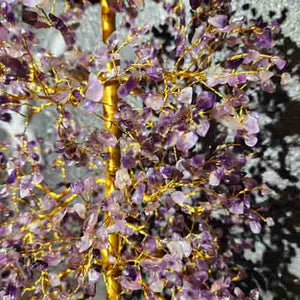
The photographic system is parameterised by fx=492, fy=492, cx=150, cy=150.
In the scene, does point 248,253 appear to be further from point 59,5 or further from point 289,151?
point 59,5

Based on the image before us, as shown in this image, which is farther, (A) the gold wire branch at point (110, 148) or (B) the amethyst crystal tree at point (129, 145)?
(A) the gold wire branch at point (110, 148)

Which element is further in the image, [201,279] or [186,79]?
[186,79]

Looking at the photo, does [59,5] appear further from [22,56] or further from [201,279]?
[201,279]

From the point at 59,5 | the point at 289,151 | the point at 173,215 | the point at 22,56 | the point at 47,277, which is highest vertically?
the point at 59,5

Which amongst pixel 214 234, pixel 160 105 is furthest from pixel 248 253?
pixel 160 105

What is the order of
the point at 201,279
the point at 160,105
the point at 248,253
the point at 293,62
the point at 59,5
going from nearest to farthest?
the point at 160,105 < the point at 201,279 < the point at 293,62 < the point at 248,253 < the point at 59,5

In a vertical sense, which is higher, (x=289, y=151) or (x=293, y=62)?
(x=293, y=62)

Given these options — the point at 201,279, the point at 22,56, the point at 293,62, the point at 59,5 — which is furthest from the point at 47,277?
the point at 59,5

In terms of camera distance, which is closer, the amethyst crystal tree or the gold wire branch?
the amethyst crystal tree

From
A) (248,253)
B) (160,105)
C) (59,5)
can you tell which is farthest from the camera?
(59,5)
